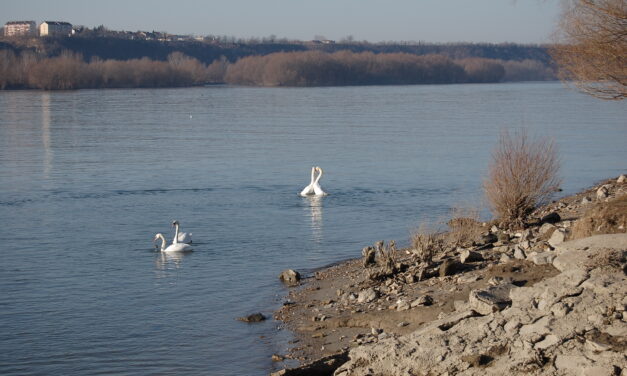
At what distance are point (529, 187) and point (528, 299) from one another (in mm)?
6758

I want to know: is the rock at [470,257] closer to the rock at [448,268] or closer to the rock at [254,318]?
the rock at [448,268]

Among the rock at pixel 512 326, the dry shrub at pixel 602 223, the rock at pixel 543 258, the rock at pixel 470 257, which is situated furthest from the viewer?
the rock at pixel 470 257

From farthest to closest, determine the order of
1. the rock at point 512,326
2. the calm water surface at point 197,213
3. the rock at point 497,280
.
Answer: the calm water surface at point 197,213 < the rock at point 497,280 < the rock at point 512,326

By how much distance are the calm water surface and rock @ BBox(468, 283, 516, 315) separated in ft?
8.38

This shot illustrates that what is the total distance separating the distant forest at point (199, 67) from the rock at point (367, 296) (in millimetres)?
83175

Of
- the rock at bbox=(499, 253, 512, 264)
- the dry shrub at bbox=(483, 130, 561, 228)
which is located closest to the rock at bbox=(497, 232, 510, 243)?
the dry shrub at bbox=(483, 130, 561, 228)

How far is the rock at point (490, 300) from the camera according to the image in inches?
331

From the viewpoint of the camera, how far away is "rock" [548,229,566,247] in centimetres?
1081

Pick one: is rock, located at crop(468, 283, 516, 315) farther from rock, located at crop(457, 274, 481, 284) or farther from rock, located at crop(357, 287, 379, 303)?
rock, located at crop(357, 287, 379, 303)

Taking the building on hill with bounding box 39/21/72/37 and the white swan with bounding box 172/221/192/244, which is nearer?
the white swan with bounding box 172/221/192/244

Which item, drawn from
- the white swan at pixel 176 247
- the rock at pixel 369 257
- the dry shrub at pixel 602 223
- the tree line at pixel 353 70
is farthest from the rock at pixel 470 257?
the tree line at pixel 353 70

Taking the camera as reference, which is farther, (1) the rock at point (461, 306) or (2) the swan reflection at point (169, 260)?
(2) the swan reflection at point (169, 260)

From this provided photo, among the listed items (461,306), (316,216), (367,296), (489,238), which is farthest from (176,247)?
(461,306)

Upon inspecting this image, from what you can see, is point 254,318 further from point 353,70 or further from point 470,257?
point 353,70
